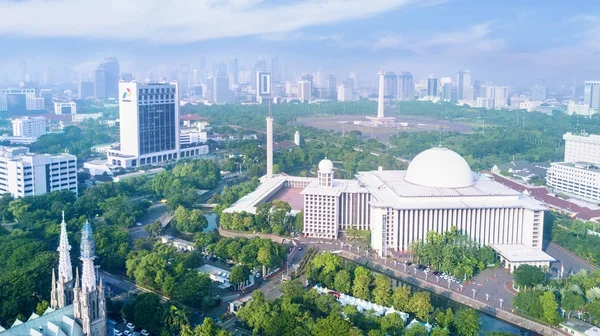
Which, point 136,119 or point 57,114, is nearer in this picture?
point 136,119

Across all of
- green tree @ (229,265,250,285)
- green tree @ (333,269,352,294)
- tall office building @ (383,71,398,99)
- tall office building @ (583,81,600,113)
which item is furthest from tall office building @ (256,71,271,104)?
green tree @ (333,269,352,294)

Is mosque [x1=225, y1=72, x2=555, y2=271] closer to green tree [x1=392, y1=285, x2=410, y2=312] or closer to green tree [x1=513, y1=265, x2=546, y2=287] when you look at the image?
green tree [x1=513, y1=265, x2=546, y2=287]

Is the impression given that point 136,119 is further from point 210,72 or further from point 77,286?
point 210,72

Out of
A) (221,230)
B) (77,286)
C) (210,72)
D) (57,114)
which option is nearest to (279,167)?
(221,230)

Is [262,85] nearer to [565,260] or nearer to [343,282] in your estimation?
[565,260]

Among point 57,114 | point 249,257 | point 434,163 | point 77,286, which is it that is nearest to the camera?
point 77,286

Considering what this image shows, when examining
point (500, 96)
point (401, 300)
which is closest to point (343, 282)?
point (401, 300)
